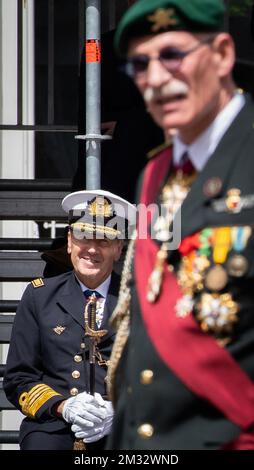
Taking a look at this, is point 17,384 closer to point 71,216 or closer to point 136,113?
point 71,216

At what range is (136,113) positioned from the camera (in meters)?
7.55

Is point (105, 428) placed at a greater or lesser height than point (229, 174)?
lesser

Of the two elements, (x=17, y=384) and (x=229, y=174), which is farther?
(x=17, y=384)

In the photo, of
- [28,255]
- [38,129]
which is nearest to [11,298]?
[28,255]

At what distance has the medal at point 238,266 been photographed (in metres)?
3.44

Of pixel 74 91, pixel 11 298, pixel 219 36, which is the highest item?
pixel 74 91

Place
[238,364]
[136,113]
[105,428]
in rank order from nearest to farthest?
[238,364] < [105,428] < [136,113]

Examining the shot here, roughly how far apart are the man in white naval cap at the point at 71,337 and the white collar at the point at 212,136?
268 centimetres

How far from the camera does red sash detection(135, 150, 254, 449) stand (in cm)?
345

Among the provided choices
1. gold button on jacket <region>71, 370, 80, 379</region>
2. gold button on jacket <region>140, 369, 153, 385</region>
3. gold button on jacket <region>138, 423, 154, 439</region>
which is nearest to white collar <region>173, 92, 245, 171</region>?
gold button on jacket <region>140, 369, 153, 385</region>

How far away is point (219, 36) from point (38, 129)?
4.94 m

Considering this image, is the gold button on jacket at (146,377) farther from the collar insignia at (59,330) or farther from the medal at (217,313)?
the collar insignia at (59,330)

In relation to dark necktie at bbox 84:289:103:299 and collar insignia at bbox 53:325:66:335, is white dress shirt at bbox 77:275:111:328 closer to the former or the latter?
dark necktie at bbox 84:289:103:299

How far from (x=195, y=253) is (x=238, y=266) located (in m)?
0.16
